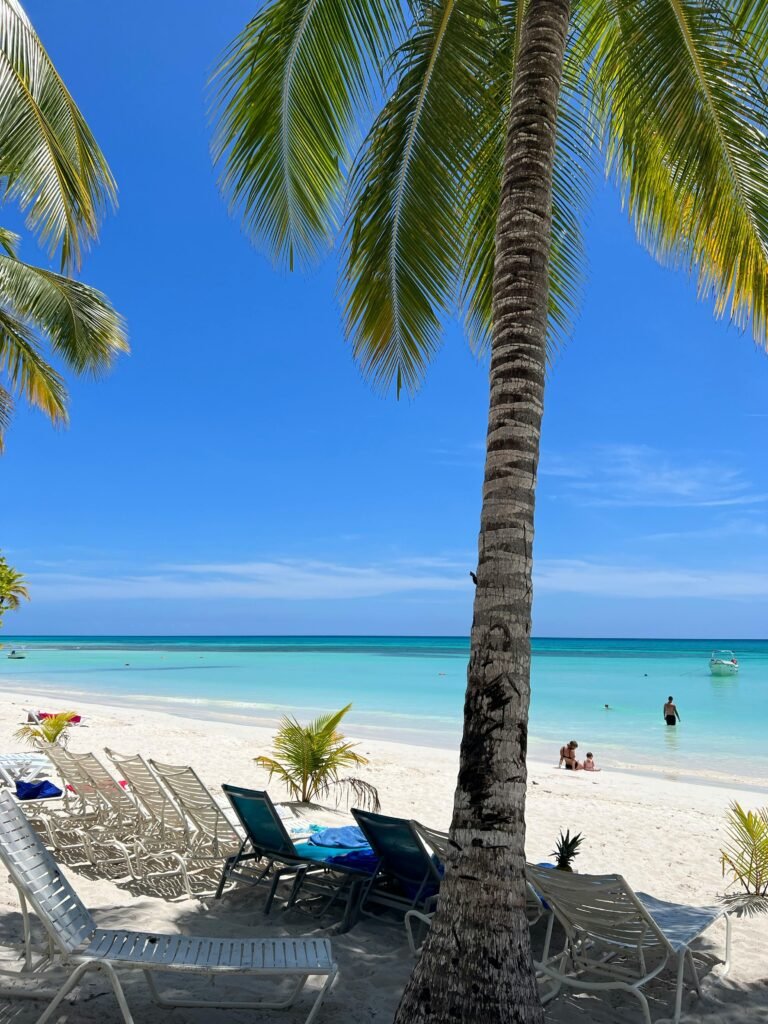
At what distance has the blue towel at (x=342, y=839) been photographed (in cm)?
550

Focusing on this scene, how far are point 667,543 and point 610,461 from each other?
5215 centimetres

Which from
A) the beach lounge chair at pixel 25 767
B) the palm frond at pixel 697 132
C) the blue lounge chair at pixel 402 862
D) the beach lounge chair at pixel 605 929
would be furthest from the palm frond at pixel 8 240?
the beach lounge chair at pixel 605 929

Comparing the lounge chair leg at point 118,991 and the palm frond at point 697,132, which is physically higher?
the palm frond at point 697,132

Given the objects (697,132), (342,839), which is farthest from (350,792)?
(697,132)

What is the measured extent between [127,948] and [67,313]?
979 cm

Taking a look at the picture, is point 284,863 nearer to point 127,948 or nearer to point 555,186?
point 127,948

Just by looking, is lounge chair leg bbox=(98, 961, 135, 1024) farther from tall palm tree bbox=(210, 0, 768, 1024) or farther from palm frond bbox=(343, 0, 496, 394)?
palm frond bbox=(343, 0, 496, 394)

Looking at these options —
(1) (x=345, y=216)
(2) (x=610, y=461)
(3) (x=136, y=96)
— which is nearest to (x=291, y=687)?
(2) (x=610, y=461)

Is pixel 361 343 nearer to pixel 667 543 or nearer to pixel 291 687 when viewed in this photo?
pixel 291 687

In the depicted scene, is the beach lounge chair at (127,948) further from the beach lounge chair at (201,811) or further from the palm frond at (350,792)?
the palm frond at (350,792)

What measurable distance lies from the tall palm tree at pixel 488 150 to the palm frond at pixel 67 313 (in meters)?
5.64

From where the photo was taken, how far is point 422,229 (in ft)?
20.6

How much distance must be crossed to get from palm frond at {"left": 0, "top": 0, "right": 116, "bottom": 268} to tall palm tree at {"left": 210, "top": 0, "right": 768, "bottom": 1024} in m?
2.14

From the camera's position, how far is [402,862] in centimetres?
480
